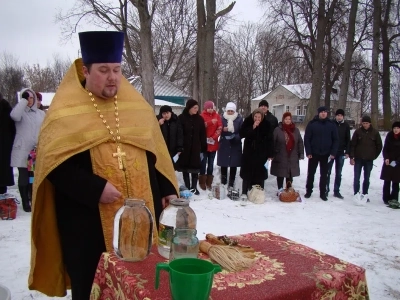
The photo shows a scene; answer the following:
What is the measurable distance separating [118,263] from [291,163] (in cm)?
691

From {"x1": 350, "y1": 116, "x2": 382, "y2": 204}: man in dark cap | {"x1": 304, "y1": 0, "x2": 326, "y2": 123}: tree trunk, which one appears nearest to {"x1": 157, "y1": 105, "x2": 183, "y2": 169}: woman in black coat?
{"x1": 350, "y1": 116, "x2": 382, "y2": 204}: man in dark cap

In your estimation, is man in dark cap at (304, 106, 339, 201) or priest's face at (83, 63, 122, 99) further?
man in dark cap at (304, 106, 339, 201)

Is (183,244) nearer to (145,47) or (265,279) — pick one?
(265,279)

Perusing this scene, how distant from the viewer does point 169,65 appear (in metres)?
33.0

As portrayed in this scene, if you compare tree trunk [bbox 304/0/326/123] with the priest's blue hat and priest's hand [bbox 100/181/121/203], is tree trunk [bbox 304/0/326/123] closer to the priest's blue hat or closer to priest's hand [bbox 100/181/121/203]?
the priest's blue hat

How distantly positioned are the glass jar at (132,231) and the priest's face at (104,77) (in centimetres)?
83

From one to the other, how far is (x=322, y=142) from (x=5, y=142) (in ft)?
18.8

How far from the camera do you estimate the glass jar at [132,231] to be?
6.05ft

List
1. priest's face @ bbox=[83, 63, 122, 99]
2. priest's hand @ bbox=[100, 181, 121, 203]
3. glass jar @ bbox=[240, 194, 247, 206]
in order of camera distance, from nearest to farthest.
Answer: priest's hand @ bbox=[100, 181, 121, 203] < priest's face @ bbox=[83, 63, 122, 99] < glass jar @ bbox=[240, 194, 247, 206]

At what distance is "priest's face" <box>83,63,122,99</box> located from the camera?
2350mm

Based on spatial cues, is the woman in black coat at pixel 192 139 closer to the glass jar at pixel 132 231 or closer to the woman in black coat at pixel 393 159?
the woman in black coat at pixel 393 159

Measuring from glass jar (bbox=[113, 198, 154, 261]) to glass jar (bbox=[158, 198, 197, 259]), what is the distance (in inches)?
3.0

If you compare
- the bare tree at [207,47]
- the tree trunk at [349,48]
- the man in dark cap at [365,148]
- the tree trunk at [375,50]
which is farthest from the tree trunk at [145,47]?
the tree trunk at [375,50]

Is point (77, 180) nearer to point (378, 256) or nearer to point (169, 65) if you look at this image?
point (378, 256)
